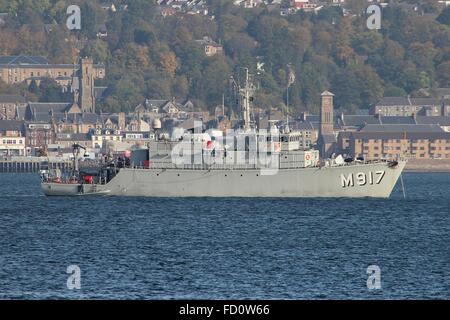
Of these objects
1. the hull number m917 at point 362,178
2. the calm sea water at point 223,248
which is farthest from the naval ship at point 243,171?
the calm sea water at point 223,248

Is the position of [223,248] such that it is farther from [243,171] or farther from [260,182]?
[260,182]

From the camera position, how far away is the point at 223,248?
6169cm

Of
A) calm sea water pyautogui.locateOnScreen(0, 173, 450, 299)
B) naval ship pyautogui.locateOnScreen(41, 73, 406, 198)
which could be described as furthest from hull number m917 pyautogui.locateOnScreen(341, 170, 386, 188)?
calm sea water pyautogui.locateOnScreen(0, 173, 450, 299)

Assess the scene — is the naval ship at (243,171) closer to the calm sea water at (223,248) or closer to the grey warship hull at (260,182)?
the grey warship hull at (260,182)

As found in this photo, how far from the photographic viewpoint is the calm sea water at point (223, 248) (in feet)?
161

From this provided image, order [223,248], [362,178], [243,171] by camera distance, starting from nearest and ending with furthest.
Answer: [223,248] → [243,171] → [362,178]

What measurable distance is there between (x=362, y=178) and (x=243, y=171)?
688 cm

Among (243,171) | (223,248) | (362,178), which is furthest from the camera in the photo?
(362,178)

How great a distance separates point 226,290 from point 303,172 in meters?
40.0

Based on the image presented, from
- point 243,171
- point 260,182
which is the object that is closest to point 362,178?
point 260,182
